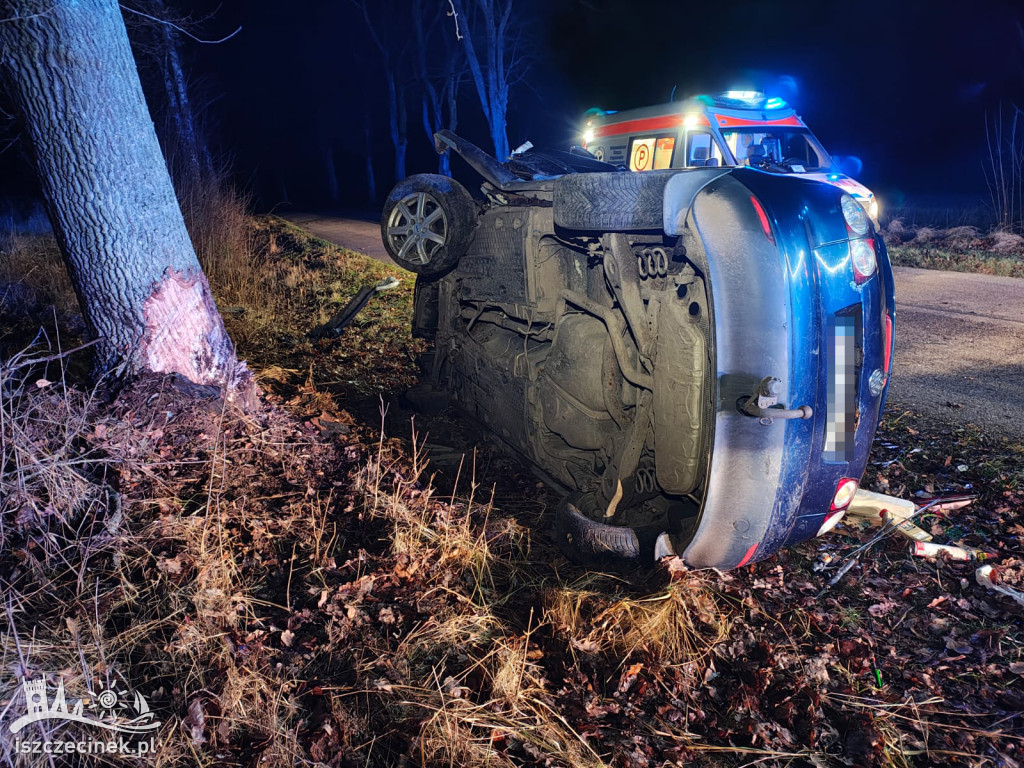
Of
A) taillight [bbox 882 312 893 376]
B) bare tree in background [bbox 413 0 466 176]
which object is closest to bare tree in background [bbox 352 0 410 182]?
bare tree in background [bbox 413 0 466 176]

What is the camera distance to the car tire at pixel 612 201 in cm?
256

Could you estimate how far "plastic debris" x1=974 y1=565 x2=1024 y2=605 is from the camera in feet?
8.34

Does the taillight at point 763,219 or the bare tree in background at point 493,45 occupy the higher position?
the bare tree in background at point 493,45

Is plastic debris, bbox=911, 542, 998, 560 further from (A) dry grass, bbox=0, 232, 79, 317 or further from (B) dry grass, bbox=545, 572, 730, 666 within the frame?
(A) dry grass, bbox=0, 232, 79, 317

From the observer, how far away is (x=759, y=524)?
2.42 metres

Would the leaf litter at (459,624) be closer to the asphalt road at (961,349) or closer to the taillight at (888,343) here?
the taillight at (888,343)

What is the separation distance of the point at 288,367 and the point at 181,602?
3.48 m

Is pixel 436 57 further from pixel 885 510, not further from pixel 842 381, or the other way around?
pixel 842 381

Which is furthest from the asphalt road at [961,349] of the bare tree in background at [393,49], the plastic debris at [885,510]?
the bare tree in background at [393,49]

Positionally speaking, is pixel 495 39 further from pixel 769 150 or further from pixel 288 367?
pixel 288 367

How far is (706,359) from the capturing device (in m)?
2.46

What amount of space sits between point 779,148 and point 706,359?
31.6 feet

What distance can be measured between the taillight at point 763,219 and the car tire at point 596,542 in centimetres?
134

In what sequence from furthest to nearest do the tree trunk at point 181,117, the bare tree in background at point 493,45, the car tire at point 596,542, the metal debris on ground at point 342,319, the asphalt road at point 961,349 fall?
1. the bare tree in background at point 493,45
2. the tree trunk at point 181,117
3. the metal debris on ground at point 342,319
4. the asphalt road at point 961,349
5. the car tire at point 596,542
